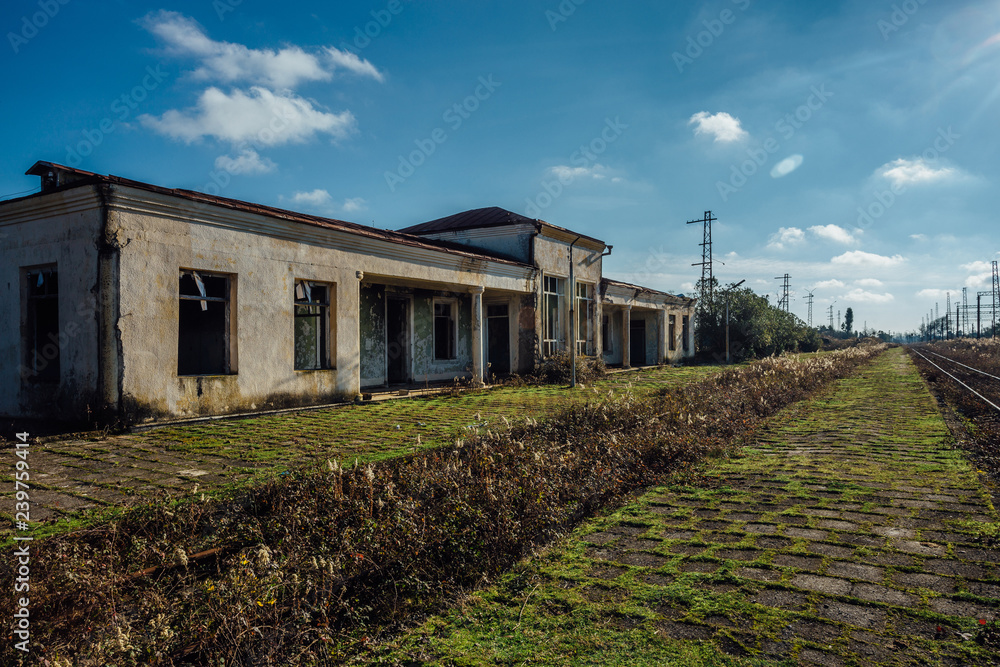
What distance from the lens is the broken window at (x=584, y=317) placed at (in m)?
20.8

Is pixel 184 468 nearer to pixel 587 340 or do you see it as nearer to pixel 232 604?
pixel 232 604

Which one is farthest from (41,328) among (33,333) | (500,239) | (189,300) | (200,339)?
(500,239)

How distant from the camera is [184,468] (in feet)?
18.4

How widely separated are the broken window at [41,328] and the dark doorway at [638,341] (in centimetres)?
2601

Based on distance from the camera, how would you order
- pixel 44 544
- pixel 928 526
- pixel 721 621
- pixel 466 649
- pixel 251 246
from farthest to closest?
pixel 251 246
pixel 928 526
pixel 44 544
pixel 721 621
pixel 466 649

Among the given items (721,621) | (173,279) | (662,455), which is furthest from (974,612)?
(173,279)

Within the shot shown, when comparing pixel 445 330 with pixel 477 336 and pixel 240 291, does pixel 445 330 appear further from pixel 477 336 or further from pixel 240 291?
pixel 240 291

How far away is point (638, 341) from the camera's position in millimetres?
31156

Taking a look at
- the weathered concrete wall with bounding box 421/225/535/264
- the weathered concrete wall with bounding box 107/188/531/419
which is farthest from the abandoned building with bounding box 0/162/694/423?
the weathered concrete wall with bounding box 421/225/535/264

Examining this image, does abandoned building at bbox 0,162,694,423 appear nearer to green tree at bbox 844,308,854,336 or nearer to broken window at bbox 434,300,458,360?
broken window at bbox 434,300,458,360

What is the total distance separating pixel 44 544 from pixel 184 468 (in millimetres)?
2245

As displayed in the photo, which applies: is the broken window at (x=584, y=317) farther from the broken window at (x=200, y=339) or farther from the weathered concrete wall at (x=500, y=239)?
the broken window at (x=200, y=339)

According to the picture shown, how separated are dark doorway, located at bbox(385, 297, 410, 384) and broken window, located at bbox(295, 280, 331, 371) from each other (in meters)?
3.44

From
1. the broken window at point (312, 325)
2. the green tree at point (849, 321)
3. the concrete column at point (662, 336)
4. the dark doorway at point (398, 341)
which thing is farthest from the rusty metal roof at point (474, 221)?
the green tree at point (849, 321)
